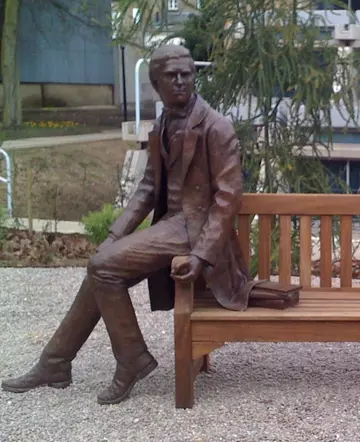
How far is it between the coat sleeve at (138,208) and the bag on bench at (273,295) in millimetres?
688

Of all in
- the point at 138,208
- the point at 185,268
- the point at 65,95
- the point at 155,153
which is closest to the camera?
the point at 185,268

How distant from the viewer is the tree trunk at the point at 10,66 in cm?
2111

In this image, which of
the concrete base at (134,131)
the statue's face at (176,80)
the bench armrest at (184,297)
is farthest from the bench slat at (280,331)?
the concrete base at (134,131)

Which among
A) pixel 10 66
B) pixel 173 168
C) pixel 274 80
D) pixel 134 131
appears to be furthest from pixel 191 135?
pixel 10 66

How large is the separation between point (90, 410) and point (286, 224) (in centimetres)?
149

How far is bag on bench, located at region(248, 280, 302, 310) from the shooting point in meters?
4.26

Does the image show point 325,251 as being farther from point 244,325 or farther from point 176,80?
point 176,80

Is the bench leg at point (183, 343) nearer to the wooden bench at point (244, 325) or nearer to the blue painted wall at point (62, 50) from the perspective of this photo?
the wooden bench at point (244, 325)

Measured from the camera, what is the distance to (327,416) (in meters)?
4.12

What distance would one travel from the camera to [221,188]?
4.17m

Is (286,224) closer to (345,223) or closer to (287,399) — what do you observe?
(345,223)

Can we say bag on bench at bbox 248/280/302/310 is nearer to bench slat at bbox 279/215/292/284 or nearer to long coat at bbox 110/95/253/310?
long coat at bbox 110/95/253/310

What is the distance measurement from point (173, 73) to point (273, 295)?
118 centimetres

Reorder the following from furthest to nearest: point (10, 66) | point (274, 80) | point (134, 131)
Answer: point (10, 66) < point (134, 131) < point (274, 80)
